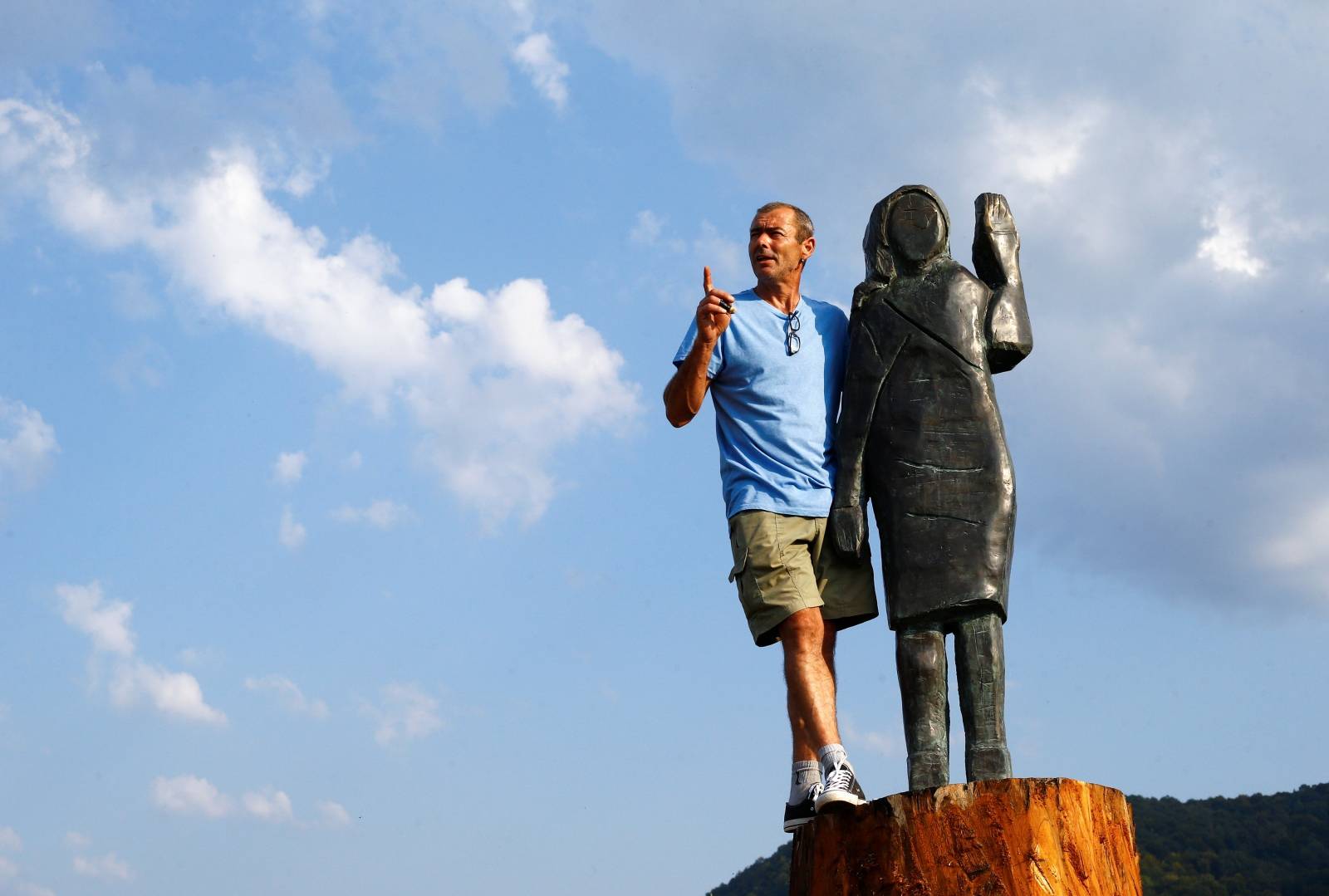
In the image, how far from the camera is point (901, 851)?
16.0ft

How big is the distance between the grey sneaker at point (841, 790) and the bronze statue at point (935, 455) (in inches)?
9.7

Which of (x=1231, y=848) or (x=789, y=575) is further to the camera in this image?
(x=1231, y=848)

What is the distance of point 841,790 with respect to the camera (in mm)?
5176

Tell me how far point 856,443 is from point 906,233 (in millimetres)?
992

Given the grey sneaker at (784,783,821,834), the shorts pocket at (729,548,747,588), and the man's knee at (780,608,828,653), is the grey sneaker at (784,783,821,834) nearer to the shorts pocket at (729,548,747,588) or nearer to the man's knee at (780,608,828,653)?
the man's knee at (780,608,828,653)

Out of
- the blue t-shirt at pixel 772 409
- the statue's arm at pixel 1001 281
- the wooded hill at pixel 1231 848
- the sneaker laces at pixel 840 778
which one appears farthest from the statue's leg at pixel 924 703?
the wooded hill at pixel 1231 848

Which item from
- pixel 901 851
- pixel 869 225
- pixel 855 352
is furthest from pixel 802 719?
pixel 869 225

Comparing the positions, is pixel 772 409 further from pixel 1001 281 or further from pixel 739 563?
pixel 1001 281

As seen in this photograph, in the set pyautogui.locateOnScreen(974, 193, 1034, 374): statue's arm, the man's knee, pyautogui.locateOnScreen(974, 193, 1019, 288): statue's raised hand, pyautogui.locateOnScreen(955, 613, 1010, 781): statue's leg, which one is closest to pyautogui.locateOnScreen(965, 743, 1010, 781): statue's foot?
pyautogui.locateOnScreen(955, 613, 1010, 781): statue's leg

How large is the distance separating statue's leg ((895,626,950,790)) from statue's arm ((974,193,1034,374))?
1.24 m

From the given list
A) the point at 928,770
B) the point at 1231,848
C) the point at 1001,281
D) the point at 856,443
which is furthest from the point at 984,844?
the point at 1231,848

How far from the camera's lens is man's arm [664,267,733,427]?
18.6ft

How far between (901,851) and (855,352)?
2.11 meters

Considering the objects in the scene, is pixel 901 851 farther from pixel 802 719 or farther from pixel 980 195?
pixel 980 195
